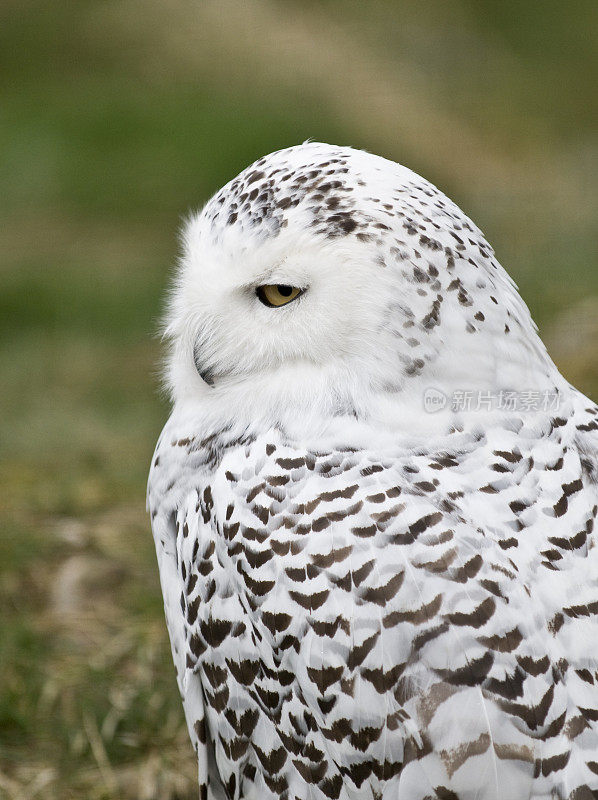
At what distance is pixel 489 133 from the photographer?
12.6 m

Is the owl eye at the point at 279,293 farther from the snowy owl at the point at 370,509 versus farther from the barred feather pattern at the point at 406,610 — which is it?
the barred feather pattern at the point at 406,610

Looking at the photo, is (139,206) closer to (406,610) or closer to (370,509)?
(370,509)

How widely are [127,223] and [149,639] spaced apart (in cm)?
721

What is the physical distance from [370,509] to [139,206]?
347 inches

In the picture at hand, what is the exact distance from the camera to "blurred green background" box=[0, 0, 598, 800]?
3.60 m

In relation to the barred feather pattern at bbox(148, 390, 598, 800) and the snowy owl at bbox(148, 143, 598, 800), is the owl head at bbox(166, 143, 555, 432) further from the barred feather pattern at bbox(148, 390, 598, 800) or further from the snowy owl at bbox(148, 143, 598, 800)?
the barred feather pattern at bbox(148, 390, 598, 800)

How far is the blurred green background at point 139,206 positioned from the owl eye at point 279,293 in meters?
1.56

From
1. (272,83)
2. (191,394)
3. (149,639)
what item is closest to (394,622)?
(191,394)

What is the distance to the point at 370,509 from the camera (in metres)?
2.19

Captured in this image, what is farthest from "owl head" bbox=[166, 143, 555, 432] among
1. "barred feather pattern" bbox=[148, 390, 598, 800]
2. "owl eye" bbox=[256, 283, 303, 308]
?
"barred feather pattern" bbox=[148, 390, 598, 800]

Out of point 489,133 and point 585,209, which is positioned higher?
point 489,133

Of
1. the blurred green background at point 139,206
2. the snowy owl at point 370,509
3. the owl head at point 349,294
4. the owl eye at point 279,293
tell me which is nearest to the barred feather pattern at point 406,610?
the snowy owl at point 370,509

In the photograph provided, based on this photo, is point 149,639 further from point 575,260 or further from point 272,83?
point 272,83

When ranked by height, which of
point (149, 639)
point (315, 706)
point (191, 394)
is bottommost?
point (149, 639)
